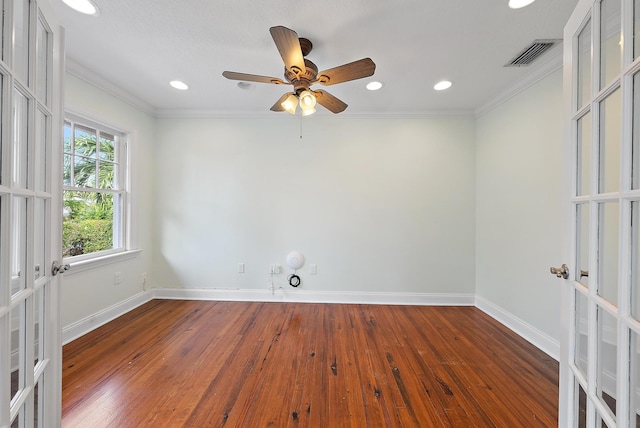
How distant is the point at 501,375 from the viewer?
1.75 m

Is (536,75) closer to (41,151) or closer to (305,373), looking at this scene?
(305,373)

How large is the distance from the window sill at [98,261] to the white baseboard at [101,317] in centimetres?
46

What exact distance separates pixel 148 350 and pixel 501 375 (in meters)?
2.74

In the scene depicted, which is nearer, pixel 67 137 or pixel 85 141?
pixel 67 137

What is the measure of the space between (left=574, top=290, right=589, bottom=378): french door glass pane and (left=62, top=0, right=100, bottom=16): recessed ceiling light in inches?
116

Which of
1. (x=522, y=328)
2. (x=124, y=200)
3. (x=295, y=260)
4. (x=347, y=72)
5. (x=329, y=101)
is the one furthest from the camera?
(x=295, y=260)

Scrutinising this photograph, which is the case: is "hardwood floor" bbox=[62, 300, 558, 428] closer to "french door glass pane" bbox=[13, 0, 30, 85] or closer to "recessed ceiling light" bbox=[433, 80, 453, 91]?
"french door glass pane" bbox=[13, 0, 30, 85]

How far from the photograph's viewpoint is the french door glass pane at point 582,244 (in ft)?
3.05

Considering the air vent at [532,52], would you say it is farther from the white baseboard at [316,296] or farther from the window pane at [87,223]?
the window pane at [87,223]

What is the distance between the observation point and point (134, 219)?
9.46 ft

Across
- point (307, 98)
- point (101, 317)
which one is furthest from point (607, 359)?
point (101, 317)

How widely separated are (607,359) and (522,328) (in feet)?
6.25

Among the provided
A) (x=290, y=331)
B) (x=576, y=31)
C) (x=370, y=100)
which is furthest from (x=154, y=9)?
(x=290, y=331)

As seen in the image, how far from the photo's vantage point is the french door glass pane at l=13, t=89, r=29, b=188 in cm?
84
